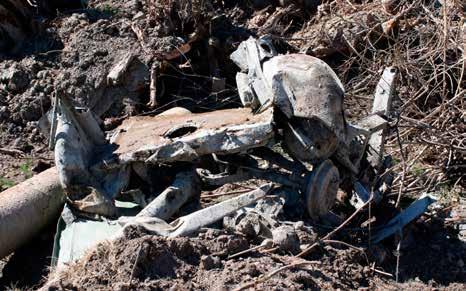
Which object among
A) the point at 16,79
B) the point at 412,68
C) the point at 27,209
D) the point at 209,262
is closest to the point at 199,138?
the point at 209,262

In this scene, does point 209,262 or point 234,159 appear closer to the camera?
point 209,262

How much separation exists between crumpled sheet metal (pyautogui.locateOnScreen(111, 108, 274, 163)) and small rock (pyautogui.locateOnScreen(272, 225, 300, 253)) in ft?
2.21

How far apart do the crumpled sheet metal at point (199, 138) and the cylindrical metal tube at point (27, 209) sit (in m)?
0.75

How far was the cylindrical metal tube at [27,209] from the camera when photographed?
5.84m

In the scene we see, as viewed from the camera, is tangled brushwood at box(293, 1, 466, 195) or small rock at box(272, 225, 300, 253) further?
tangled brushwood at box(293, 1, 466, 195)

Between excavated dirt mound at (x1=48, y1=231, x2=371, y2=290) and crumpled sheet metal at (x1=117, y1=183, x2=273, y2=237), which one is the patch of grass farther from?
excavated dirt mound at (x1=48, y1=231, x2=371, y2=290)

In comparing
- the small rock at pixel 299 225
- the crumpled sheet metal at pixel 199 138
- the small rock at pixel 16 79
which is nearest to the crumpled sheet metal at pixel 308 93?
the crumpled sheet metal at pixel 199 138

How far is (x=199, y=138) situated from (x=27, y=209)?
1567 millimetres

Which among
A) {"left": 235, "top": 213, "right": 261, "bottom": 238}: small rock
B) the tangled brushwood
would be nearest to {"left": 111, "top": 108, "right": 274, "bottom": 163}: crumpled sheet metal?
{"left": 235, "top": 213, "right": 261, "bottom": 238}: small rock

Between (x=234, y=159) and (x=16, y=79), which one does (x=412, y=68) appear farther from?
(x=16, y=79)

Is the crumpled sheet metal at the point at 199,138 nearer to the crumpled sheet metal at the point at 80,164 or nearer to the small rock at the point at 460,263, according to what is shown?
the crumpled sheet metal at the point at 80,164

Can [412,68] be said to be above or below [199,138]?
below

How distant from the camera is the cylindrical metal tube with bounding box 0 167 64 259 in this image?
19.1 ft

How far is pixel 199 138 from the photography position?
216 inches
